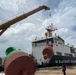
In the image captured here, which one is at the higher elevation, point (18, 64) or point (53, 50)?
point (53, 50)

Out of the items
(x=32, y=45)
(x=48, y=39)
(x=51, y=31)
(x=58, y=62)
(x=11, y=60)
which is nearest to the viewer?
(x=11, y=60)

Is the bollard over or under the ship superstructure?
under

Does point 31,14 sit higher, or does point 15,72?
point 31,14

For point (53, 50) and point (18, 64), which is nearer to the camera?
point (18, 64)

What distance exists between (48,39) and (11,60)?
85.5ft

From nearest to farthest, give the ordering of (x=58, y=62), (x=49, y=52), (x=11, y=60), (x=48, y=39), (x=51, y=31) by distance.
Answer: (x=11, y=60), (x=49, y=52), (x=58, y=62), (x=48, y=39), (x=51, y=31)

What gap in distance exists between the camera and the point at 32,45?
35375 mm

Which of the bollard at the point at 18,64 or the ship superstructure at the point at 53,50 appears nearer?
the bollard at the point at 18,64

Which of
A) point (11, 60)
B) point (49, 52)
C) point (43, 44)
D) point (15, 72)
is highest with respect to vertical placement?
point (43, 44)

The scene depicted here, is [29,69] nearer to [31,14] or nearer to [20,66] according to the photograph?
[20,66]

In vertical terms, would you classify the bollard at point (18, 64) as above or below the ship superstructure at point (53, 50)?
below

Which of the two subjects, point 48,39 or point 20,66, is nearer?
point 20,66

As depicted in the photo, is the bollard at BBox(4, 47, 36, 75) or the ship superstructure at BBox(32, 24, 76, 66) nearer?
the bollard at BBox(4, 47, 36, 75)

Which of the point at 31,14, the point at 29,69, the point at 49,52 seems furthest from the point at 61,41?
the point at 29,69
